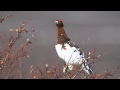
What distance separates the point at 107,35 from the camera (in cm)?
2025

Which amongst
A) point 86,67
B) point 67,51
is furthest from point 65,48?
point 86,67

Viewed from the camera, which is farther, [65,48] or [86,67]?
[65,48]

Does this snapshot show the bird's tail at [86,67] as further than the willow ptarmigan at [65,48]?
No

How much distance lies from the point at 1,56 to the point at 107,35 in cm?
Answer: 1606

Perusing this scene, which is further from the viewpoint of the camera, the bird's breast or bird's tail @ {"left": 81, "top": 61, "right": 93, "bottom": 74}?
the bird's breast

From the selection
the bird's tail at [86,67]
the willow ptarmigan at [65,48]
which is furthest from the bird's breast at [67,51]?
the bird's tail at [86,67]

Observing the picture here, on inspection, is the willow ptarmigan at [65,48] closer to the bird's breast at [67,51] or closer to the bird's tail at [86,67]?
the bird's breast at [67,51]

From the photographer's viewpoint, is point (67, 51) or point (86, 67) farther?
point (67, 51)

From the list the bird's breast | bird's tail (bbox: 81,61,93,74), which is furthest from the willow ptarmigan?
bird's tail (bbox: 81,61,93,74)

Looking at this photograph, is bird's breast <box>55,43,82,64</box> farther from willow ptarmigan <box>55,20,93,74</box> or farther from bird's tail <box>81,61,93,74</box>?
bird's tail <box>81,61,93,74</box>

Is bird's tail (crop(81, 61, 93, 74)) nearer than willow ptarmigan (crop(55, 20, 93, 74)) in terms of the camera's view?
Yes

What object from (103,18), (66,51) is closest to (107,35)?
(103,18)

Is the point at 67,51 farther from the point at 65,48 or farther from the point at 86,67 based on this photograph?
the point at 86,67
